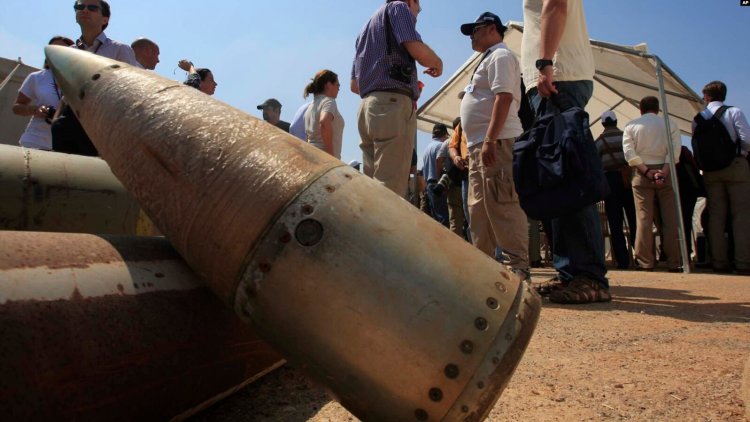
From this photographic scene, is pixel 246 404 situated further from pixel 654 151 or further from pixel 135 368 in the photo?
pixel 654 151

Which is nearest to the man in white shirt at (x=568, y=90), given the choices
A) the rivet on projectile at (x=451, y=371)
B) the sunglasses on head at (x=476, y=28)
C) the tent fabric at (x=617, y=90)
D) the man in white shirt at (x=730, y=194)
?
the sunglasses on head at (x=476, y=28)

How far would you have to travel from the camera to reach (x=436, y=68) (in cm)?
377

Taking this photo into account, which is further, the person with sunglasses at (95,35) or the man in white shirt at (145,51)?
the man in white shirt at (145,51)

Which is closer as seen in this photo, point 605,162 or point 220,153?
point 220,153

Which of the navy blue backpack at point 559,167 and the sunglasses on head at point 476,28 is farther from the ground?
the sunglasses on head at point 476,28

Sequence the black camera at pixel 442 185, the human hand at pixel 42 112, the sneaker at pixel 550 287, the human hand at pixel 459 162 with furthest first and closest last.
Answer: the black camera at pixel 442 185 < the human hand at pixel 459 162 < the human hand at pixel 42 112 < the sneaker at pixel 550 287

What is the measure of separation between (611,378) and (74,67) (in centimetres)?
203

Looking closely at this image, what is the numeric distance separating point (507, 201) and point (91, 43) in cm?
307

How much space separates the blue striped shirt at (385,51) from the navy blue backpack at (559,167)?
39.6 inches

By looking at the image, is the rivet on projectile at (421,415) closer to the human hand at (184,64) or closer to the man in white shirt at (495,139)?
the man in white shirt at (495,139)

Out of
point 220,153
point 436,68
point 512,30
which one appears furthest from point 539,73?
point 512,30

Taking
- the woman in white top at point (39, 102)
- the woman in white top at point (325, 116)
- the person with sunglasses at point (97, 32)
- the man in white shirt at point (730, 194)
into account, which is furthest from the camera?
the man in white shirt at point (730, 194)

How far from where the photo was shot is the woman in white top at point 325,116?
15.5 feet

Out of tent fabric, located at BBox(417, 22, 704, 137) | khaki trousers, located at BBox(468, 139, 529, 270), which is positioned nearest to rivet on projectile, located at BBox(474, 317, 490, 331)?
khaki trousers, located at BBox(468, 139, 529, 270)
